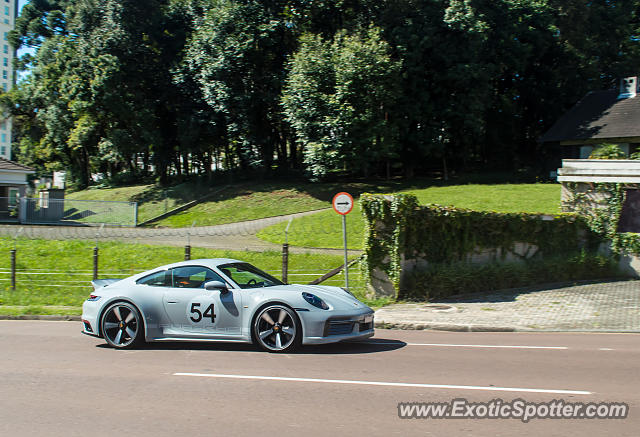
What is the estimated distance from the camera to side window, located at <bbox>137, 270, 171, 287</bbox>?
8844mm

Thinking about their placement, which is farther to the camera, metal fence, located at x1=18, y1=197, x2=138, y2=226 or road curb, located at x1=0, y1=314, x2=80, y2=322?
metal fence, located at x1=18, y1=197, x2=138, y2=226

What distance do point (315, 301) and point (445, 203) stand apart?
23.1m

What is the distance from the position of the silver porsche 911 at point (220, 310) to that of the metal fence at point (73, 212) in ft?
88.0

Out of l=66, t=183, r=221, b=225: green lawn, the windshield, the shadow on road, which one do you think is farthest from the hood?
l=66, t=183, r=221, b=225: green lawn

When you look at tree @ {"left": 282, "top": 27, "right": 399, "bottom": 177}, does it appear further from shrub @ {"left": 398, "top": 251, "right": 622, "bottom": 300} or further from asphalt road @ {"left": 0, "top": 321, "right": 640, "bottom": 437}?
asphalt road @ {"left": 0, "top": 321, "right": 640, "bottom": 437}

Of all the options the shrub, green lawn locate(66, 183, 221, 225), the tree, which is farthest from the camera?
green lawn locate(66, 183, 221, 225)

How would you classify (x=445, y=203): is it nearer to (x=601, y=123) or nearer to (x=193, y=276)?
(x=601, y=123)


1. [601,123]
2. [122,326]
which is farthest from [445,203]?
[122,326]

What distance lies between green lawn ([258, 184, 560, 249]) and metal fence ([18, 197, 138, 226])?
11315mm

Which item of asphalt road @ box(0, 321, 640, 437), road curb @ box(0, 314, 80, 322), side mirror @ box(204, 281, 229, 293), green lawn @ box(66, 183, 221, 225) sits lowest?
asphalt road @ box(0, 321, 640, 437)

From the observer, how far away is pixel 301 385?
6.30m

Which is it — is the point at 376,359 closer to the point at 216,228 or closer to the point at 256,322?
the point at 256,322

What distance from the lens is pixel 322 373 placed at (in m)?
6.84

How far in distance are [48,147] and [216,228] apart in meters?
33.8
